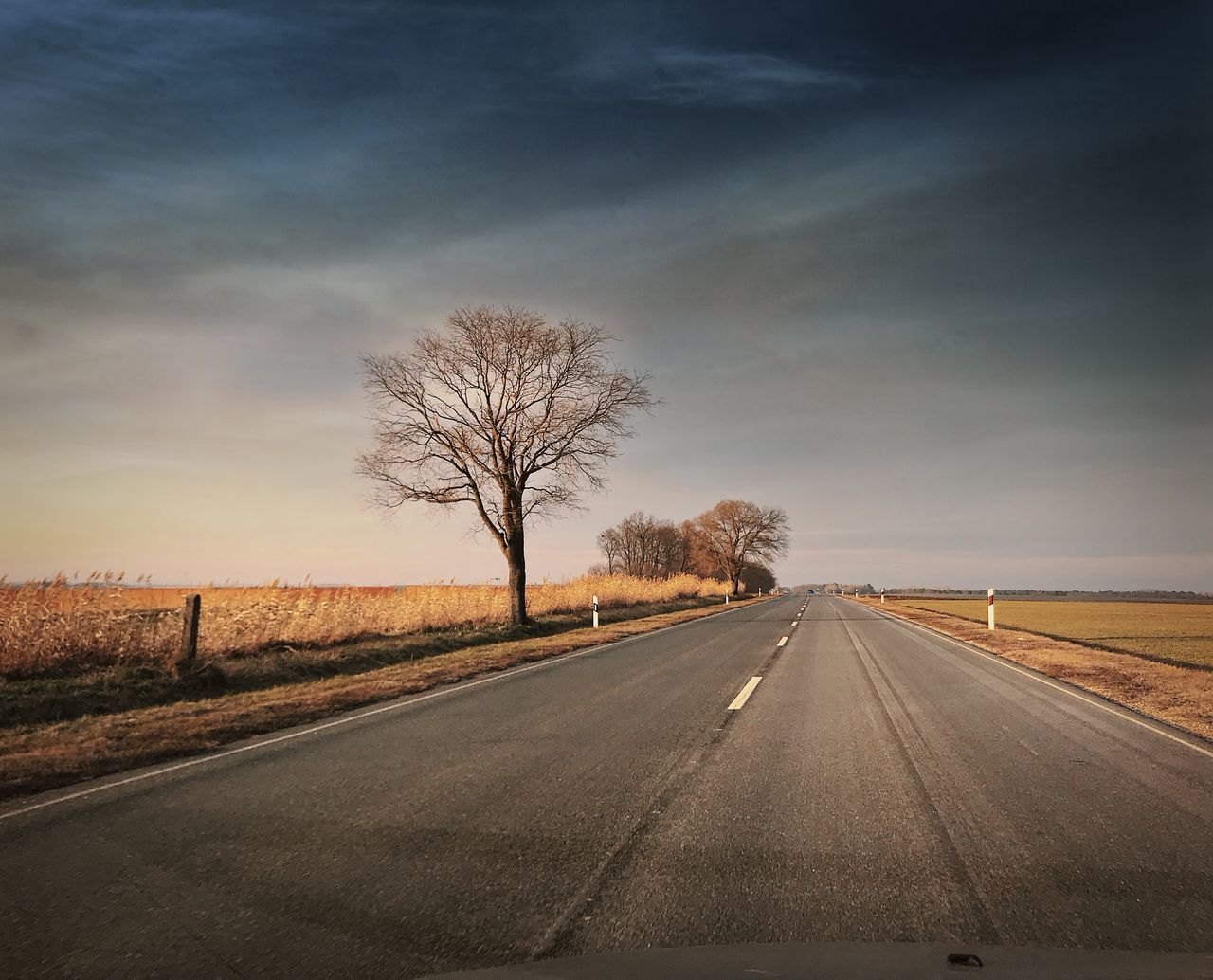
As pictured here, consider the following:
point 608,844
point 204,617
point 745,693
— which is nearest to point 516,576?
point 204,617

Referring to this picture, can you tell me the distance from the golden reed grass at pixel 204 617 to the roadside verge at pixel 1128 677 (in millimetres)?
13992

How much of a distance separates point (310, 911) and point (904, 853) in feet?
9.97

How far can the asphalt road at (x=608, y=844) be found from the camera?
291cm

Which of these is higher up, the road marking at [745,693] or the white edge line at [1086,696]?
the road marking at [745,693]

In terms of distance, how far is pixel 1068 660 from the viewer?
1305 centimetres

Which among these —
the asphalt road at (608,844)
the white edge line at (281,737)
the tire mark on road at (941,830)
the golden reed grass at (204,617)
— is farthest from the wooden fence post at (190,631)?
the tire mark on road at (941,830)

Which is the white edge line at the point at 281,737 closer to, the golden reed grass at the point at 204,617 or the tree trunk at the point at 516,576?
the golden reed grass at the point at 204,617

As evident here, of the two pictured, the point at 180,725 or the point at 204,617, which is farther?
the point at 204,617

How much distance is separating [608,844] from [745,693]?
567 centimetres

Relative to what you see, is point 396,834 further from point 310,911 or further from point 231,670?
point 231,670

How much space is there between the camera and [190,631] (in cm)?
1162

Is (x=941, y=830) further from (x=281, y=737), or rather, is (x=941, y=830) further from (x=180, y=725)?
(x=180, y=725)

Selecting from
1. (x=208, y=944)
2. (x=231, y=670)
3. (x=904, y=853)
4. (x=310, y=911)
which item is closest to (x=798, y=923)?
(x=904, y=853)

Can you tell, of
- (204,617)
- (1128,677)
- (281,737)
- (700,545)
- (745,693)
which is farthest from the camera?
(700,545)
